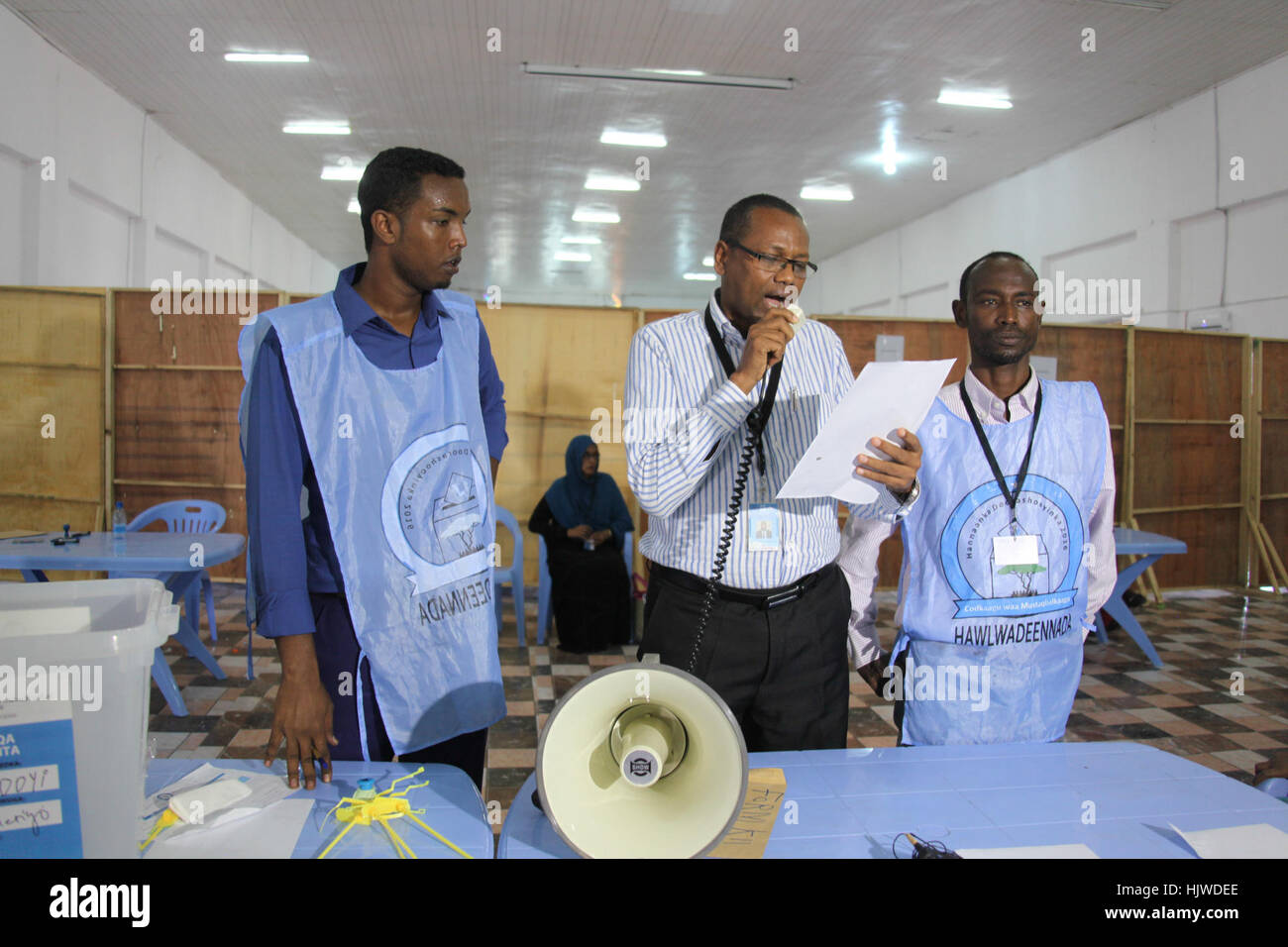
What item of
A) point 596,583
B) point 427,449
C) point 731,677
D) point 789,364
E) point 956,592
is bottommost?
point 596,583

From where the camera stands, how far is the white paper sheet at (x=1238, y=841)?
1244mm

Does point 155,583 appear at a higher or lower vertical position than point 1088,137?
lower

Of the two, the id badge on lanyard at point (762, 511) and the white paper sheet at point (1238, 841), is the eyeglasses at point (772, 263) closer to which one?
the id badge on lanyard at point (762, 511)

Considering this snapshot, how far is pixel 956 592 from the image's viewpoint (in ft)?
6.32

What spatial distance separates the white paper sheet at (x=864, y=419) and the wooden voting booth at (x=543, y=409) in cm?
530

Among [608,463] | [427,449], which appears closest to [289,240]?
[608,463]

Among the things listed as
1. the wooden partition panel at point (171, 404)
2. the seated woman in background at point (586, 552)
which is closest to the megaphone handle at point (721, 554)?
the seated woman in background at point (586, 552)

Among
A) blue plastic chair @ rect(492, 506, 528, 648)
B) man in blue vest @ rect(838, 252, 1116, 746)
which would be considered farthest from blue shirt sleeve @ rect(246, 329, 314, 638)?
blue plastic chair @ rect(492, 506, 528, 648)

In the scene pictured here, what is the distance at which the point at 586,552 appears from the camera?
5.80 m

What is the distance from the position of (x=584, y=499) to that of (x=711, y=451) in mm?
4504

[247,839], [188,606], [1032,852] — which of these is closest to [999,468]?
[1032,852]

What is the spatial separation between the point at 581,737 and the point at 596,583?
450 cm
